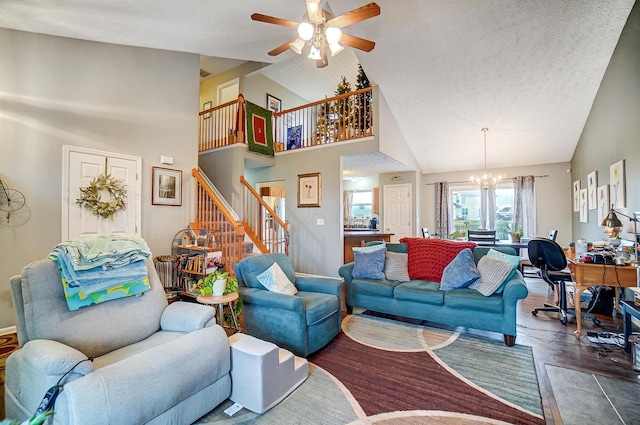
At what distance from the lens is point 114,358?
67.3 inches

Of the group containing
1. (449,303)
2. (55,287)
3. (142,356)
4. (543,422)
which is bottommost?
(543,422)

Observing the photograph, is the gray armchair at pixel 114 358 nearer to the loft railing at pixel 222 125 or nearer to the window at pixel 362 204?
the loft railing at pixel 222 125

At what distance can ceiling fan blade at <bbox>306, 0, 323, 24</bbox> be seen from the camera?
2.70m

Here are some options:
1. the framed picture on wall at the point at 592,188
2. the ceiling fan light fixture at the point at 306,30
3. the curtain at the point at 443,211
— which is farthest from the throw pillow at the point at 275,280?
the curtain at the point at 443,211

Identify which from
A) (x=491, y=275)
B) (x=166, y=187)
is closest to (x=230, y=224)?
(x=166, y=187)

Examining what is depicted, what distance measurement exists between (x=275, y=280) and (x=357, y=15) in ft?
9.02

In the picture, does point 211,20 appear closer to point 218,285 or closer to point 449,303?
point 218,285

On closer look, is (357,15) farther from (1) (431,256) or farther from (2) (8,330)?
(2) (8,330)

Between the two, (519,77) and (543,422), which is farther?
(519,77)

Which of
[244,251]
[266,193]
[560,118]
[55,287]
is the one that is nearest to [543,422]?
[55,287]

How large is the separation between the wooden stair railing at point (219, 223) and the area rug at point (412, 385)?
2116 mm

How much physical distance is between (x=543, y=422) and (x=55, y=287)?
3222mm

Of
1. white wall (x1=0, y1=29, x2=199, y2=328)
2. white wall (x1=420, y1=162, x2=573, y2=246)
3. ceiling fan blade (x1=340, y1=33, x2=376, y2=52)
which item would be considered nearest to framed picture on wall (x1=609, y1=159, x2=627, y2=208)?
white wall (x1=420, y1=162, x2=573, y2=246)

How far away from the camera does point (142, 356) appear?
1.56 metres
